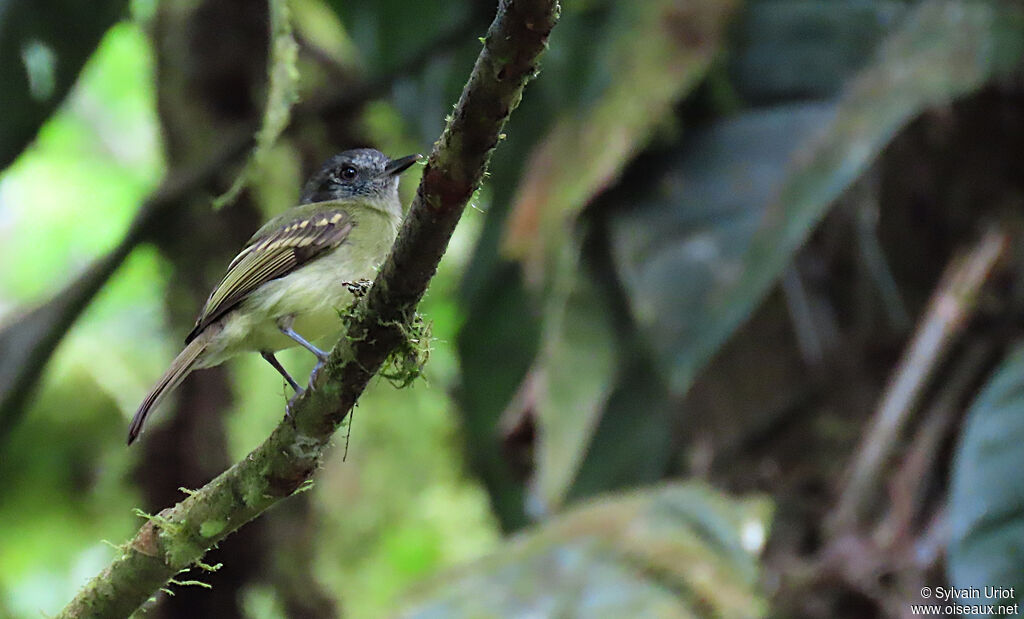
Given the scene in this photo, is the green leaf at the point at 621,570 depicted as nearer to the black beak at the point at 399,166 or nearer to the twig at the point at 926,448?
the twig at the point at 926,448

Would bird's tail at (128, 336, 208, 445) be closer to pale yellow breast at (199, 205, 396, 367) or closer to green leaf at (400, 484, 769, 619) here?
pale yellow breast at (199, 205, 396, 367)

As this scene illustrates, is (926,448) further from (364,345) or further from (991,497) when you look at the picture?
(364,345)

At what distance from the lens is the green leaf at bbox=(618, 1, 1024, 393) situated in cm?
375

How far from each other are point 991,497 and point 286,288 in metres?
1.91

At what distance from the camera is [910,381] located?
3977 millimetres

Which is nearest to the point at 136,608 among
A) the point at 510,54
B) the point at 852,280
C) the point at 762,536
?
the point at 510,54

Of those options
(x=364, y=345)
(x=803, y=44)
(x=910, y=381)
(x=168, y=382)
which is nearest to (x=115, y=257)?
(x=168, y=382)

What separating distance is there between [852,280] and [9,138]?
3.21 m

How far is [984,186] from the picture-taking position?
4.57 meters

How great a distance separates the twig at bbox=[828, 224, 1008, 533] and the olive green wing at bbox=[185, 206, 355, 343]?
1814 mm

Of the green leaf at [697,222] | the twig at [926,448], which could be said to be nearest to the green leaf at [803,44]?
the green leaf at [697,222]

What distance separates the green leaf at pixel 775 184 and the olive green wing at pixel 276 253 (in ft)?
3.51

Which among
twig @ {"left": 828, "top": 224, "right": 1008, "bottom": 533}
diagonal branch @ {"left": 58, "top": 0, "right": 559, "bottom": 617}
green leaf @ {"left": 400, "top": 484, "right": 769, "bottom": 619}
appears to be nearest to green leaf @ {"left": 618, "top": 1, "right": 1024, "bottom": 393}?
twig @ {"left": 828, "top": 224, "right": 1008, "bottom": 533}

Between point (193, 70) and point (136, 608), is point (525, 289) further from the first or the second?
point (136, 608)
